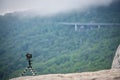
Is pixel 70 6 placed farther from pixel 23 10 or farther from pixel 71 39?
pixel 23 10

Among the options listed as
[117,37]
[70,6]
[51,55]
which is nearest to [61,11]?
[70,6]

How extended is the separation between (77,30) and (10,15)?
331cm

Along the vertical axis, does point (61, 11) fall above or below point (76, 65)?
above

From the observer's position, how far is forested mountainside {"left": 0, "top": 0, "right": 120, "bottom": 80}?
10617 millimetres

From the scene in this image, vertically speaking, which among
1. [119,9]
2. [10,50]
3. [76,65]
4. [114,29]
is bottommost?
[76,65]

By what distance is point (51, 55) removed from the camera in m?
11.1

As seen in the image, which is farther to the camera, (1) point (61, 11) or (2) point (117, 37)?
(1) point (61, 11)

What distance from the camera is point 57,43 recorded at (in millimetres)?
11156

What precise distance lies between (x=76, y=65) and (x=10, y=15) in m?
3.99

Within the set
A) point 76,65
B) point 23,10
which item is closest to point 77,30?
point 76,65

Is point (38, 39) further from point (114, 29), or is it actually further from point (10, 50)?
point (114, 29)

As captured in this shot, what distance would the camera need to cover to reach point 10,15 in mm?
11656

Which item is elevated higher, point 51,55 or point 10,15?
point 10,15

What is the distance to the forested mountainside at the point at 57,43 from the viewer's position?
1062 centimetres
